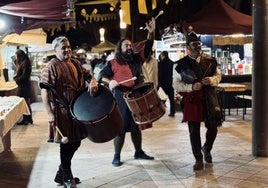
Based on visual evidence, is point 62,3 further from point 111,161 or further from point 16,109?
point 111,161

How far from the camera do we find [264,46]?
641cm

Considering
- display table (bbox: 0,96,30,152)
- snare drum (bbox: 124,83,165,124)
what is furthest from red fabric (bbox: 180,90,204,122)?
display table (bbox: 0,96,30,152)

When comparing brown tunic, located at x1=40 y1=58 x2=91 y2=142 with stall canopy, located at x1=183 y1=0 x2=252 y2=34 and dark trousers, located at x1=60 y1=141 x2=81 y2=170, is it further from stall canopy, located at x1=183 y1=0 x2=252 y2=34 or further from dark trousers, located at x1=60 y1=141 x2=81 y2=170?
stall canopy, located at x1=183 y1=0 x2=252 y2=34

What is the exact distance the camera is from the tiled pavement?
5.39 meters

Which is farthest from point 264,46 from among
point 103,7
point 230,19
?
point 103,7

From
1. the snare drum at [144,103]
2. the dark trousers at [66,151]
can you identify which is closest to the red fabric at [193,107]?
the snare drum at [144,103]

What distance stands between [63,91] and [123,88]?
1251 mm

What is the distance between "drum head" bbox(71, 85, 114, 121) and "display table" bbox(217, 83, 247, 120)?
5.39 metres

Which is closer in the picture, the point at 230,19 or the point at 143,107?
the point at 143,107

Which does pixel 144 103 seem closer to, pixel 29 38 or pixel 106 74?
pixel 106 74

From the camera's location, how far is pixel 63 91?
500 cm

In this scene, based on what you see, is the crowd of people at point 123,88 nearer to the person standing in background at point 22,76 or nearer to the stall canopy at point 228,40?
the person standing in background at point 22,76

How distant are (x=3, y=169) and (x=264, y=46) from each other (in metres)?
4.14

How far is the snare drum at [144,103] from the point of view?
5.43 metres
